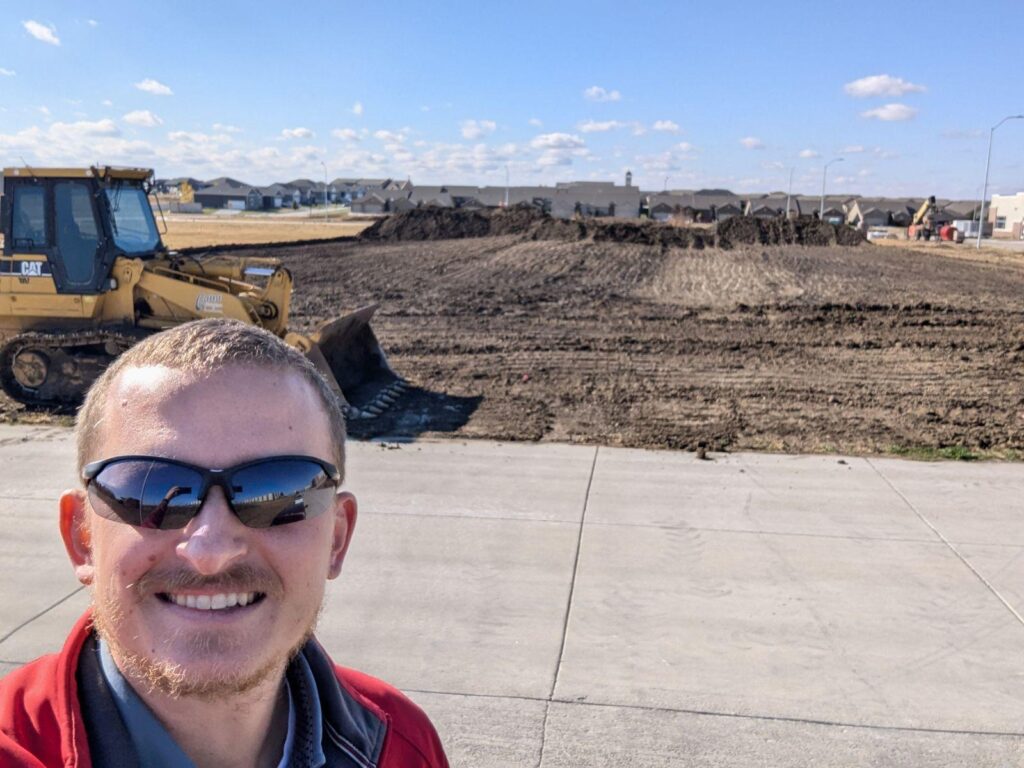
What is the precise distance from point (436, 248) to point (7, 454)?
3311 centimetres

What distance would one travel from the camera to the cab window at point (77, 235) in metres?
11.0

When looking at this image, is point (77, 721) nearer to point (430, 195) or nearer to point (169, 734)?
point (169, 734)

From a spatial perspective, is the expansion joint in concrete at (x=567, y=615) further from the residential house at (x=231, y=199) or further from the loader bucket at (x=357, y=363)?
the residential house at (x=231, y=199)

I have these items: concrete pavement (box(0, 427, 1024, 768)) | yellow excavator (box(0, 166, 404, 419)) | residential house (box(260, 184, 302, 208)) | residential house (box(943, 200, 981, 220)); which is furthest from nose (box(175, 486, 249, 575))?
residential house (box(260, 184, 302, 208))

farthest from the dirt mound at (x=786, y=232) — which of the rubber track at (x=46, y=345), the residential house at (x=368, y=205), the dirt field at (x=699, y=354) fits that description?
the residential house at (x=368, y=205)

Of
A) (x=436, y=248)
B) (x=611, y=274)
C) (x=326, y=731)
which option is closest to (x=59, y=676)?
(x=326, y=731)

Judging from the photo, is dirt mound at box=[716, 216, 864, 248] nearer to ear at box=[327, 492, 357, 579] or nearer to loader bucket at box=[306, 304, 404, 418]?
loader bucket at box=[306, 304, 404, 418]

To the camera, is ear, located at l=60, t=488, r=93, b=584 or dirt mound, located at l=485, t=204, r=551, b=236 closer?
ear, located at l=60, t=488, r=93, b=584

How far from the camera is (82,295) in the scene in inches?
437

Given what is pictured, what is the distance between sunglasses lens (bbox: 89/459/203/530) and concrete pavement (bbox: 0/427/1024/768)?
2.85 metres

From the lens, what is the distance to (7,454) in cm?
870

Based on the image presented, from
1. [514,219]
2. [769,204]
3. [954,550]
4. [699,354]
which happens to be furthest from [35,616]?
[769,204]

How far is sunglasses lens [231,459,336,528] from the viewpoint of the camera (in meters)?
1.56

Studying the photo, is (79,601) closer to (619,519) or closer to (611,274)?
(619,519)
